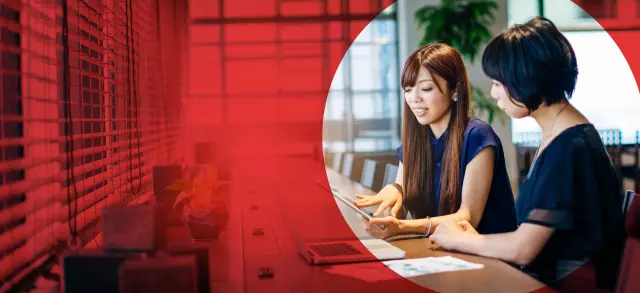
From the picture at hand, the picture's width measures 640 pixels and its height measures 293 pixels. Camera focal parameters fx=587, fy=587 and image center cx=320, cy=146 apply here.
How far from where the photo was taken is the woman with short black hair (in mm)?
1513

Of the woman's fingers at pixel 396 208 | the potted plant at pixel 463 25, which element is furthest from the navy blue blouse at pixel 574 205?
the potted plant at pixel 463 25

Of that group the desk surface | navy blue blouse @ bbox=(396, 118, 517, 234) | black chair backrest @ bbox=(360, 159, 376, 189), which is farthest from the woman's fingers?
black chair backrest @ bbox=(360, 159, 376, 189)

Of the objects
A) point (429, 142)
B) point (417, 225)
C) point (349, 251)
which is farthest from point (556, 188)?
Answer: point (429, 142)

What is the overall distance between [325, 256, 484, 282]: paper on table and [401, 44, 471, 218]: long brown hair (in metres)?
0.63

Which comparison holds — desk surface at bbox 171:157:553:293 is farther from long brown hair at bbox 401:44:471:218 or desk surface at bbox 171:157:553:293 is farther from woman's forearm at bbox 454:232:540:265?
long brown hair at bbox 401:44:471:218

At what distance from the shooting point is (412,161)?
2188mm

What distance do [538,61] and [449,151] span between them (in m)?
0.50

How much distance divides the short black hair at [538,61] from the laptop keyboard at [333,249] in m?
0.66

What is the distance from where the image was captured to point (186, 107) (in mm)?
4695

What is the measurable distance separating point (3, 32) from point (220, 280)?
0.73m

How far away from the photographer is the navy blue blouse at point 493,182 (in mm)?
2004

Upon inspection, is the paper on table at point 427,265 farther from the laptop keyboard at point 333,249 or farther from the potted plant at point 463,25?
the potted plant at point 463,25

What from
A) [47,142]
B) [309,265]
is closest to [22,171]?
[47,142]

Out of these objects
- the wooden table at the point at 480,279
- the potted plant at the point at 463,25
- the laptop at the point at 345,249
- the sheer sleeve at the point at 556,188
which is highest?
the potted plant at the point at 463,25
